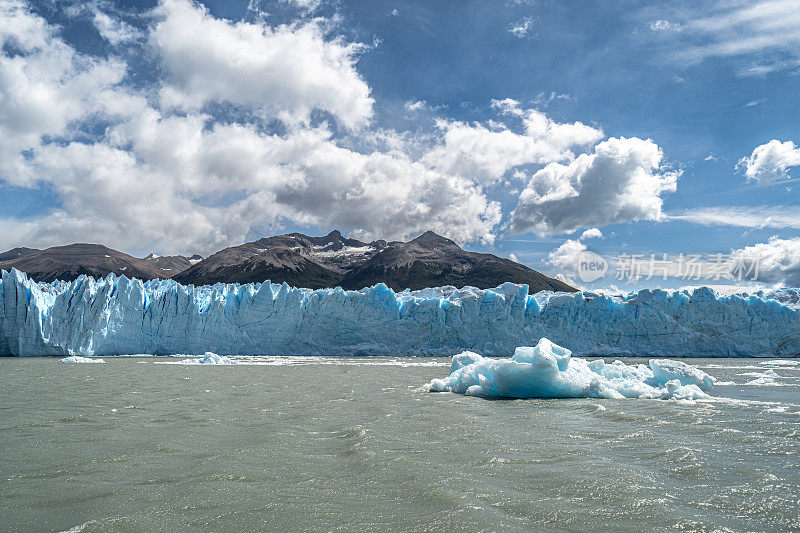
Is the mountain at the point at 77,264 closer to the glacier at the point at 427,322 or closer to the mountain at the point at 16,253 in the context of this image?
the mountain at the point at 16,253

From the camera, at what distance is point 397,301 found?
30.8 meters

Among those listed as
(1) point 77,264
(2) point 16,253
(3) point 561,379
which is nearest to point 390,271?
(1) point 77,264

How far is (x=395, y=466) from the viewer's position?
14.8 feet

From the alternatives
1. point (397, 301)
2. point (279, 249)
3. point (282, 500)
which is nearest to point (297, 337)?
point (397, 301)

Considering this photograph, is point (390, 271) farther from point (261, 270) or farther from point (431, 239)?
point (431, 239)

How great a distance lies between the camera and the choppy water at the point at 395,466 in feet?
10.6

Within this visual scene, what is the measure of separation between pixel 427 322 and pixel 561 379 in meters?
21.1

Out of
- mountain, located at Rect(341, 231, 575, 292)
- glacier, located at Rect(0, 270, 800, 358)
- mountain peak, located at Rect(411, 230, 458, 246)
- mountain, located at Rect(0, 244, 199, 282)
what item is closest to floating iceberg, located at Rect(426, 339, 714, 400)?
glacier, located at Rect(0, 270, 800, 358)

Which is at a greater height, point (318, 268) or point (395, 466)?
point (318, 268)

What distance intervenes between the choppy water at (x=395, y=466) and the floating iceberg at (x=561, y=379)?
1097 millimetres

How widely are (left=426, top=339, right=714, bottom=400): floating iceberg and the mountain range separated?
255 feet

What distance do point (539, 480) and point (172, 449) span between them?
149 inches

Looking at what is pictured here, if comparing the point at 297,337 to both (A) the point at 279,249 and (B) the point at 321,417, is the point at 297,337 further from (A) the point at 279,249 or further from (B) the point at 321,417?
(A) the point at 279,249

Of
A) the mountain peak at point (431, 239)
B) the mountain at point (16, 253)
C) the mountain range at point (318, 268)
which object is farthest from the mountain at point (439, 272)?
the mountain at point (16, 253)
